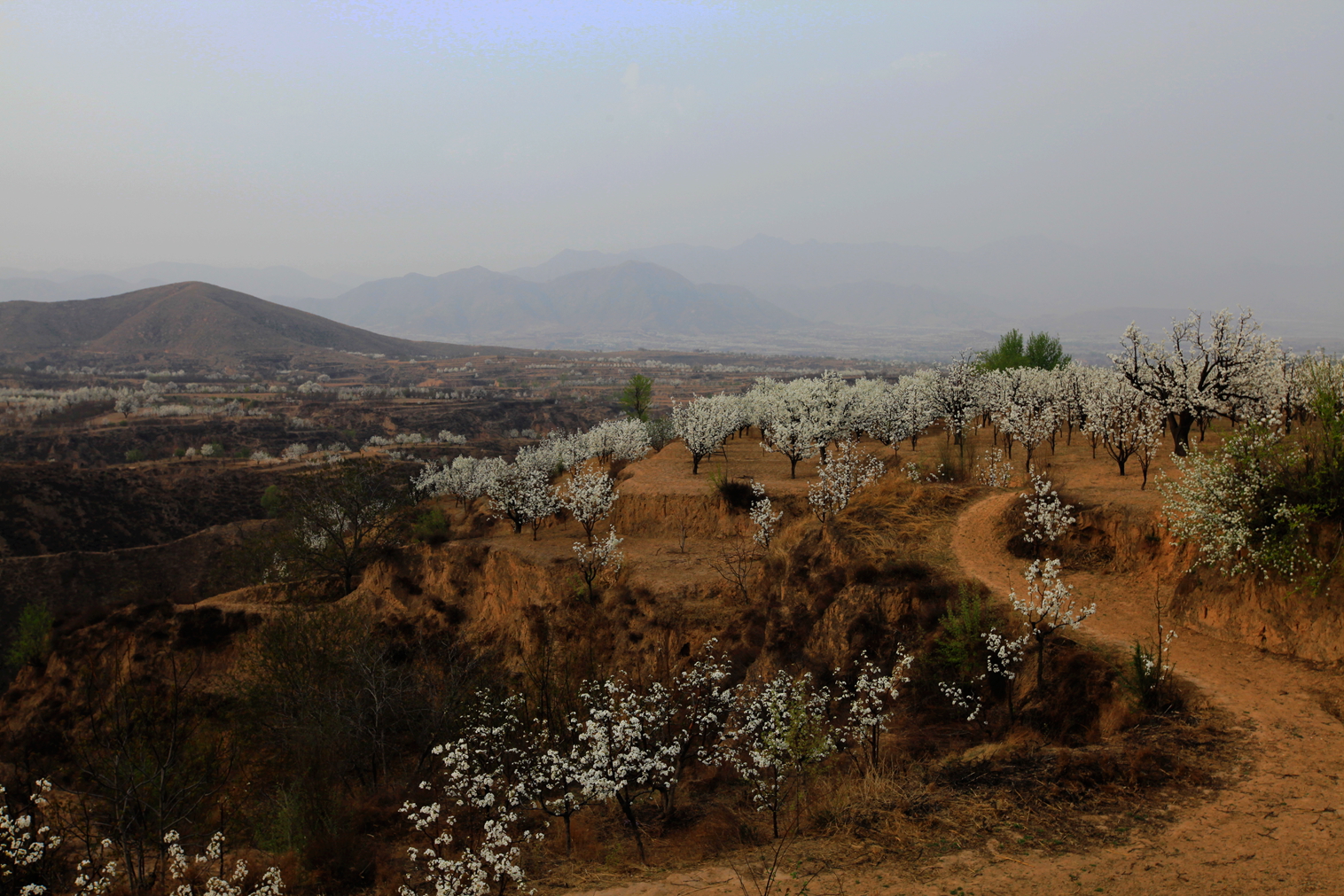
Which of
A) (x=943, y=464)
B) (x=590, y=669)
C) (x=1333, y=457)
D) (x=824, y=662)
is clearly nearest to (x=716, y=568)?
(x=590, y=669)

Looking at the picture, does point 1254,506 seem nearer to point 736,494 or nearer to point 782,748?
point 782,748

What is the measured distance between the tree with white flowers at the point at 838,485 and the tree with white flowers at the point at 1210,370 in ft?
34.6

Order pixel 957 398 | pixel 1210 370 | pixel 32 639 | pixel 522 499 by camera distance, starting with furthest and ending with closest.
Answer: pixel 32 639, pixel 957 398, pixel 522 499, pixel 1210 370

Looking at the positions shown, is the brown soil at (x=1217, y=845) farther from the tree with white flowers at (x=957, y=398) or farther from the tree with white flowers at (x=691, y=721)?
the tree with white flowers at (x=957, y=398)

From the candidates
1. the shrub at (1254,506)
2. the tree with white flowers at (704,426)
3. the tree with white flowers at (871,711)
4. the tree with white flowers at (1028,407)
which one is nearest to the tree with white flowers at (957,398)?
the tree with white flowers at (1028,407)

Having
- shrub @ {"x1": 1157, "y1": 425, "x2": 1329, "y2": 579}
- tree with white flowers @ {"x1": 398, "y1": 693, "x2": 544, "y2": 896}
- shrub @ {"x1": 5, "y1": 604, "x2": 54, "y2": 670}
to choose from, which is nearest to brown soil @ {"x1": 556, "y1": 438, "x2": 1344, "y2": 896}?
tree with white flowers @ {"x1": 398, "y1": 693, "x2": 544, "y2": 896}

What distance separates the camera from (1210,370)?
25719 millimetres

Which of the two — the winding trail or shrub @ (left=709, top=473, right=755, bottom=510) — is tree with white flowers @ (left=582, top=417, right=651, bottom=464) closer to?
shrub @ (left=709, top=473, right=755, bottom=510)

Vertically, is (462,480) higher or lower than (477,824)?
higher

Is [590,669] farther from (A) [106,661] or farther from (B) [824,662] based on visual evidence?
(A) [106,661]

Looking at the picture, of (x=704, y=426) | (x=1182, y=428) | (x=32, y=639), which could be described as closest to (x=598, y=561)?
(x=704, y=426)

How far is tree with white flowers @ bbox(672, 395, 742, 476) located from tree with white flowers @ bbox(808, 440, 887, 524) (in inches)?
407

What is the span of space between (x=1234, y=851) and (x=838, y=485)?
53.1 feet

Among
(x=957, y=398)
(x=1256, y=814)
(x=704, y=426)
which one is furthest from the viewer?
(x=704, y=426)
